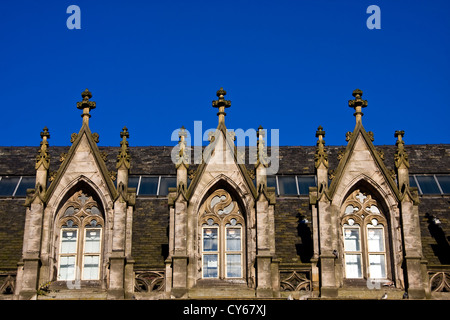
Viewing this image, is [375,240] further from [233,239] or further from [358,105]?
[358,105]

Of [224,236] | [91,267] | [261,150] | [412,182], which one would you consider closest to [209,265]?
[224,236]

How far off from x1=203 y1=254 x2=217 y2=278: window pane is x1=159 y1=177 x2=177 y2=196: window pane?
19.0 feet

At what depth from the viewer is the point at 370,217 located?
1160 inches

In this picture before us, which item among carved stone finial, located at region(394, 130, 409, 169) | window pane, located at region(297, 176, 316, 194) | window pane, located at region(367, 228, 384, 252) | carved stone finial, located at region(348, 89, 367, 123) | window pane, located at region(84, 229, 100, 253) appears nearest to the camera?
window pane, located at region(367, 228, 384, 252)

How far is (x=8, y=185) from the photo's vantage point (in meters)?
35.2

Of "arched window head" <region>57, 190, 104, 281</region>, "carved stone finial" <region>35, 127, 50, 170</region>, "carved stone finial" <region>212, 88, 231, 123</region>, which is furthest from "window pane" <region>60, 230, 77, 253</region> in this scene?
"carved stone finial" <region>212, 88, 231, 123</region>

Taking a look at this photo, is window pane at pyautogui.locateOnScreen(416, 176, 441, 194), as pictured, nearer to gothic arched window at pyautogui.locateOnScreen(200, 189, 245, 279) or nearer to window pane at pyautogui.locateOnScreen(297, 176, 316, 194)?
window pane at pyautogui.locateOnScreen(297, 176, 316, 194)

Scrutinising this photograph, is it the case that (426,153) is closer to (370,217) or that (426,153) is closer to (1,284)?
(370,217)

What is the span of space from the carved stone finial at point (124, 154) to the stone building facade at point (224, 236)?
5 centimetres

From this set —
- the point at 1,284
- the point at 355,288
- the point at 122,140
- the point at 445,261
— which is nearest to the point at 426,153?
the point at 445,261

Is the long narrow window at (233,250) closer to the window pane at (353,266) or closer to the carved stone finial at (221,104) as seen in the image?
the window pane at (353,266)

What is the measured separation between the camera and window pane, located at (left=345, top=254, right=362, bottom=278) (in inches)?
1137

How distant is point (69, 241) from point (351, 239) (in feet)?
29.6
